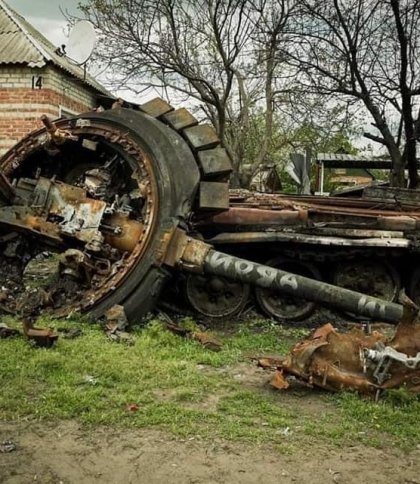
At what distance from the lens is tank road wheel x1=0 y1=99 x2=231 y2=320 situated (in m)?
7.32

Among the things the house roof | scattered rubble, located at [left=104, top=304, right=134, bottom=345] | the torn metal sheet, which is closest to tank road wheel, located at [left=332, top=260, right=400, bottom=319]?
scattered rubble, located at [left=104, top=304, right=134, bottom=345]

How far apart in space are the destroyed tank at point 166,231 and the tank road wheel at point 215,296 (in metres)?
0.01

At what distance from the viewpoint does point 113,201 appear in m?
8.23

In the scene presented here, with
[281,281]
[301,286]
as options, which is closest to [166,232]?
[281,281]

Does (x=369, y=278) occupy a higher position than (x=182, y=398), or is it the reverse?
(x=369, y=278)

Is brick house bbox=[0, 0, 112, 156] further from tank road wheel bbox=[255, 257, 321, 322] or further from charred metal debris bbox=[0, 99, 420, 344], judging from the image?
tank road wheel bbox=[255, 257, 321, 322]

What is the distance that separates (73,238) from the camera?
783 cm

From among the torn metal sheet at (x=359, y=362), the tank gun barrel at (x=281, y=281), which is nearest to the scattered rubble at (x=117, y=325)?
the tank gun barrel at (x=281, y=281)

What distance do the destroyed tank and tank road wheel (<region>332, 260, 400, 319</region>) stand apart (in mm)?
12

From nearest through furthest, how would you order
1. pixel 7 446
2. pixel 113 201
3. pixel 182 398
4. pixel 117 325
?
pixel 7 446 → pixel 182 398 → pixel 117 325 → pixel 113 201

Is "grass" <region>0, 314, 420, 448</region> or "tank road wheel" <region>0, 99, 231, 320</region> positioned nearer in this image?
"grass" <region>0, 314, 420, 448</region>

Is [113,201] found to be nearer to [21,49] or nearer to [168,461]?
[168,461]

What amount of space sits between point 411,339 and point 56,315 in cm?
376

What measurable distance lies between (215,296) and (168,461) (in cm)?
444
